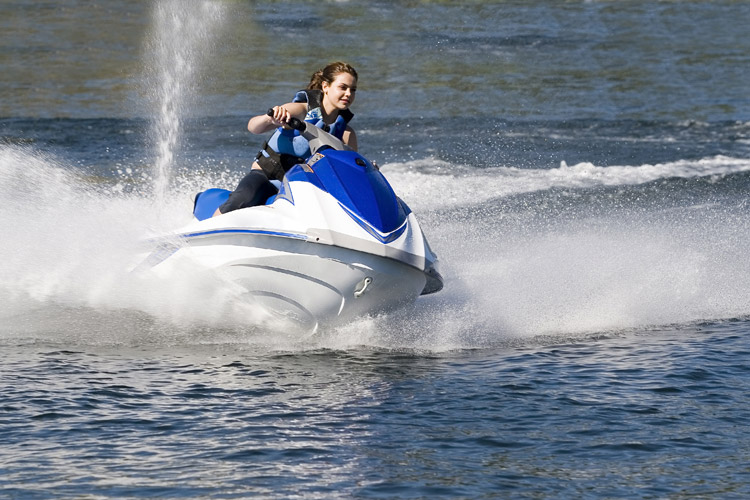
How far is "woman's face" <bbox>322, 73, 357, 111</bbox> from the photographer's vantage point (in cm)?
777

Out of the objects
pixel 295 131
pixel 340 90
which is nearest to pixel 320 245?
pixel 295 131

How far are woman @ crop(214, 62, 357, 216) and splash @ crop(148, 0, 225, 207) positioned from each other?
755 cm

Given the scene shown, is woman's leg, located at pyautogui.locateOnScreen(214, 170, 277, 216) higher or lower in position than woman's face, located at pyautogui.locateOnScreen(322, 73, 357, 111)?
lower

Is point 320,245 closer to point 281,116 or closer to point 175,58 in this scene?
point 281,116

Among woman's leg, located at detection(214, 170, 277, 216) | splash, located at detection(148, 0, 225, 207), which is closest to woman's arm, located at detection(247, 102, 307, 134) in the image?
woman's leg, located at detection(214, 170, 277, 216)

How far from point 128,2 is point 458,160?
19951 millimetres

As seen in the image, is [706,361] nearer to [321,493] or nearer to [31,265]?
[321,493]

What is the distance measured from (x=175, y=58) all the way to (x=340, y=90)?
2269 centimetres

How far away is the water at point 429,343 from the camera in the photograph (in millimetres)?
5508

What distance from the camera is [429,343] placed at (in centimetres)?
791

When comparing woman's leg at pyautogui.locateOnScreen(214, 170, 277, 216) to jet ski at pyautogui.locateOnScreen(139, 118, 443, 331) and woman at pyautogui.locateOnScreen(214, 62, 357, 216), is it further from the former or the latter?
jet ski at pyautogui.locateOnScreen(139, 118, 443, 331)

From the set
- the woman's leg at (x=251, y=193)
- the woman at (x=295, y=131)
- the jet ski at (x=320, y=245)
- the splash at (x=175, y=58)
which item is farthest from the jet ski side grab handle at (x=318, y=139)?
the splash at (x=175, y=58)

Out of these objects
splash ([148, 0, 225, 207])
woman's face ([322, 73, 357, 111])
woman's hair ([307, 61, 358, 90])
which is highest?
splash ([148, 0, 225, 207])

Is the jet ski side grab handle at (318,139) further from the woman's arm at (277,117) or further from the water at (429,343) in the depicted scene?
the water at (429,343)
